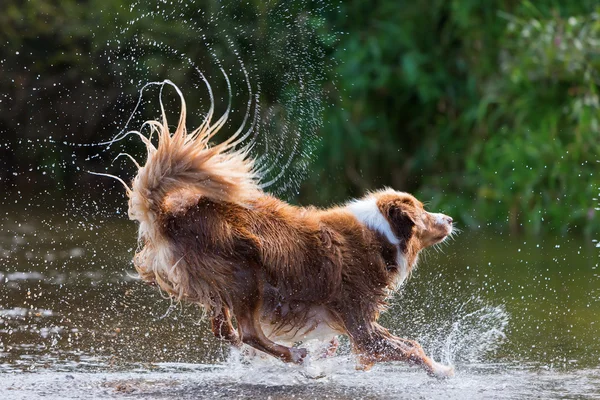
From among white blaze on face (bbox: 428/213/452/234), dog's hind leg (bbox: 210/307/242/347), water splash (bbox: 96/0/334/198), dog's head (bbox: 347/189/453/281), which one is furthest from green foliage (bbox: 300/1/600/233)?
dog's hind leg (bbox: 210/307/242/347)

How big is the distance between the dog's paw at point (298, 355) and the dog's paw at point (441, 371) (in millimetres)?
729

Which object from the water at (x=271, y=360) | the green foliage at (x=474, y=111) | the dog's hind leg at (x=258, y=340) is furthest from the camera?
the green foliage at (x=474, y=111)

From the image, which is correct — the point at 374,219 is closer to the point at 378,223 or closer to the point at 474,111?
the point at 378,223

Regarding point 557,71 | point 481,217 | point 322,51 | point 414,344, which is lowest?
point 414,344

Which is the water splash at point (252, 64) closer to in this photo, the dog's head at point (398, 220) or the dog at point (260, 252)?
the dog's head at point (398, 220)

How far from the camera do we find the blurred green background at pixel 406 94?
37.4 feet

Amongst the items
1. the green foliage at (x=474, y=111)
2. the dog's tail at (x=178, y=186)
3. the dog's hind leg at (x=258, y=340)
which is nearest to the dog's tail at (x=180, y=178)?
the dog's tail at (x=178, y=186)

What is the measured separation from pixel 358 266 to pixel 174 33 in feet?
27.3

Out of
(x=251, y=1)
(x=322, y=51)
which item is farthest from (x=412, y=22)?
(x=251, y=1)

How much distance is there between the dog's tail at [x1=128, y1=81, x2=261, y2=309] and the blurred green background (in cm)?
671

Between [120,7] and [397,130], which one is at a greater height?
[120,7]

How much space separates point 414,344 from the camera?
559cm

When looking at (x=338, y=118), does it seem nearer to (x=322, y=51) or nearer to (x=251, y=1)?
(x=322, y=51)

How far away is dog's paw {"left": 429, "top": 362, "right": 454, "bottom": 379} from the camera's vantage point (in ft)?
18.1
